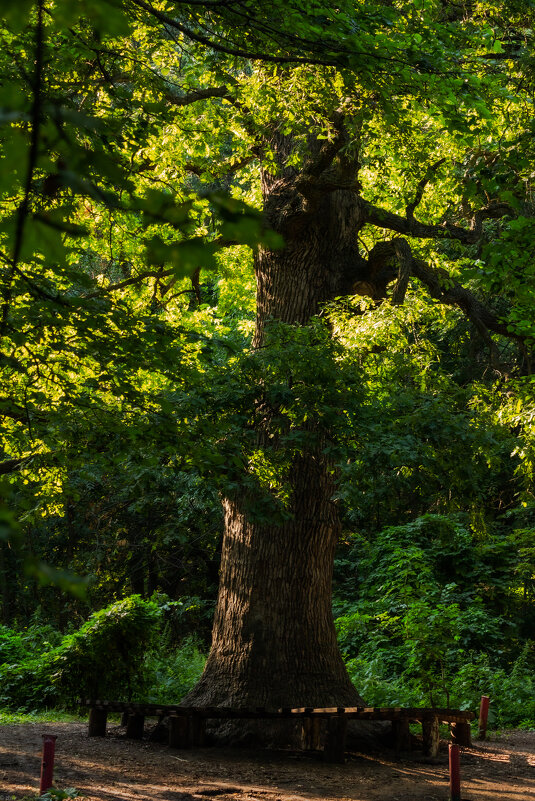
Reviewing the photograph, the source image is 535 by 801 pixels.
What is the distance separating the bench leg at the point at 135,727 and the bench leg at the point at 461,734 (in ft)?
13.0

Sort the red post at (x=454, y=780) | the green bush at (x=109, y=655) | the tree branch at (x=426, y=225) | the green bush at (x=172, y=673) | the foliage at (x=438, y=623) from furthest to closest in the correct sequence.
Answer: the green bush at (x=172, y=673)
the foliage at (x=438, y=623)
the green bush at (x=109, y=655)
the tree branch at (x=426, y=225)
the red post at (x=454, y=780)

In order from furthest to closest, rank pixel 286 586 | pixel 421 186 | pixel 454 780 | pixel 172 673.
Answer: pixel 172 673
pixel 421 186
pixel 286 586
pixel 454 780

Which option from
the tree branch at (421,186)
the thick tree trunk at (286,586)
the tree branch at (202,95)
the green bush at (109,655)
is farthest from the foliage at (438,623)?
the tree branch at (202,95)

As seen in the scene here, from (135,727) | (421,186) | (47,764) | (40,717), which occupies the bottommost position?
(40,717)

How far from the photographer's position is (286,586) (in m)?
10.2

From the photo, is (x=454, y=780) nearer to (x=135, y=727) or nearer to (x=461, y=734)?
(x=461, y=734)

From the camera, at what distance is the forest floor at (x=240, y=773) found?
757 centimetres

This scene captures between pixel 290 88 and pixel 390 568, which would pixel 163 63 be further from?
pixel 390 568

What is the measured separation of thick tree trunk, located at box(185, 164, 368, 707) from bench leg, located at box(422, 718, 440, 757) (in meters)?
0.90

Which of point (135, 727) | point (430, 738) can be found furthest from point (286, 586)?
point (135, 727)

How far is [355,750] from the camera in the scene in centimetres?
993

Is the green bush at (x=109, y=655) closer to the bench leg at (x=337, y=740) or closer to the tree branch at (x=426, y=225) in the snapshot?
the bench leg at (x=337, y=740)

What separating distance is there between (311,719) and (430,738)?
155cm

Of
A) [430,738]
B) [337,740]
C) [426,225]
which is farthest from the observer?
[426,225]
